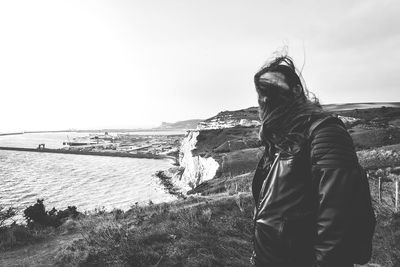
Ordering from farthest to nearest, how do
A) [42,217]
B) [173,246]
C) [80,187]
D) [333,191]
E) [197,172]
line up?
[197,172] → [80,187] → [42,217] → [173,246] → [333,191]

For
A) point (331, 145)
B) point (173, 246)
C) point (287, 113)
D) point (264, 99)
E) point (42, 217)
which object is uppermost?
point (264, 99)

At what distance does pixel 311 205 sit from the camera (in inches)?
71.7

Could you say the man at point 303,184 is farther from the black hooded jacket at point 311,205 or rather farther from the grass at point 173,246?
the grass at point 173,246

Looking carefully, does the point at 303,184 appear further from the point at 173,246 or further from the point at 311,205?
the point at 173,246

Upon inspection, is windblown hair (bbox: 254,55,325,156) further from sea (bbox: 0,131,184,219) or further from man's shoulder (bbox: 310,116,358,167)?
sea (bbox: 0,131,184,219)

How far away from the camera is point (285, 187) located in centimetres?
190

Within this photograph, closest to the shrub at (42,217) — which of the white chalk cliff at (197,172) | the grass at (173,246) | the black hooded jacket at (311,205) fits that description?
the grass at (173,246)

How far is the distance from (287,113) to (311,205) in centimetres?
65

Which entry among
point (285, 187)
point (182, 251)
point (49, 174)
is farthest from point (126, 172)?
point (285, 187)

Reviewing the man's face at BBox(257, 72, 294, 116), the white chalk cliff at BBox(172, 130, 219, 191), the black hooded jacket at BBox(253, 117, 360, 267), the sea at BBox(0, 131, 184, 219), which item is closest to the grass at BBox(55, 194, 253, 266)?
the black hooded jacket at BBox(253, 117, 360, 267)

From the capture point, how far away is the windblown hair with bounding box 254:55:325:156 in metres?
1.92

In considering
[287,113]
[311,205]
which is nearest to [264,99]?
[287,113]

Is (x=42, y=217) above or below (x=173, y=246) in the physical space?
below

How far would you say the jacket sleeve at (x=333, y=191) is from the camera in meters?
1.59
